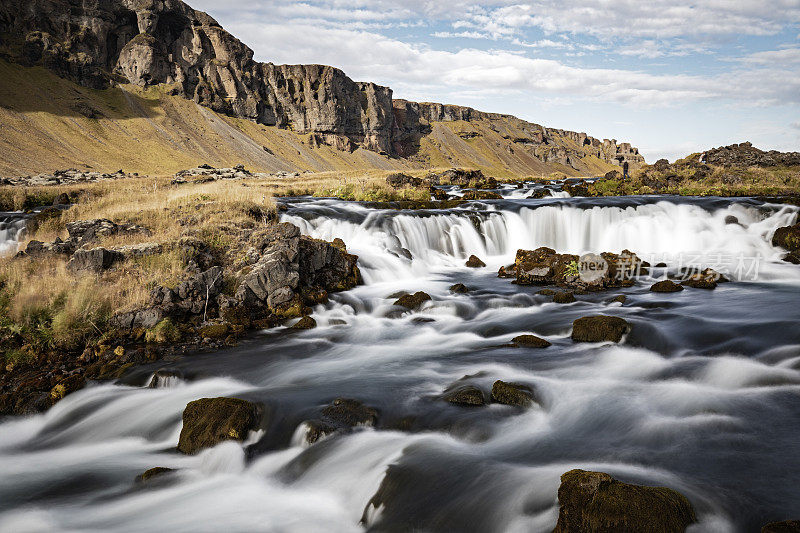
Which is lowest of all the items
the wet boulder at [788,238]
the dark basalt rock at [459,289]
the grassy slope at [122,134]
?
the dark basalt rock at [459,289]

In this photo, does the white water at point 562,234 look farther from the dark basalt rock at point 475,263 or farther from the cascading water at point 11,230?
the cascading water at point 11,230

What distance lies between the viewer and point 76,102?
9012 centimetres

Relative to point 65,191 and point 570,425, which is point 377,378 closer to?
point 570,425

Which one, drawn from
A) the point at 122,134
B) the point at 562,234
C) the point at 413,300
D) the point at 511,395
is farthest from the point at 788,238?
the point at 122,134

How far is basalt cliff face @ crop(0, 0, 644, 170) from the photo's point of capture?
3920 inches

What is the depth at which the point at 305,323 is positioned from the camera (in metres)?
11.6

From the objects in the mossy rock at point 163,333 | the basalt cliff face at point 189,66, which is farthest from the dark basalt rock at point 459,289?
the basalt cliff face at point 189,66

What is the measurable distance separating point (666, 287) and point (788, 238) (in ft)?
27.4

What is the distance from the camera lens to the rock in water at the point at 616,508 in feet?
12.5

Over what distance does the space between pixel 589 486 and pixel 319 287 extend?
10.4 meters

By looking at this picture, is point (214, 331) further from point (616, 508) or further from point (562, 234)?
point (562, 234)

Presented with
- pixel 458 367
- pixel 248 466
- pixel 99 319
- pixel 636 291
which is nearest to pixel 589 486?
pixel 248 466

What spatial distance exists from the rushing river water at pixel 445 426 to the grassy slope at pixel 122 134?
62.7 metres

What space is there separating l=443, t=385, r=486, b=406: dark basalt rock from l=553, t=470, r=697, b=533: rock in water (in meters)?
2.91
